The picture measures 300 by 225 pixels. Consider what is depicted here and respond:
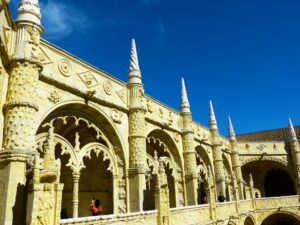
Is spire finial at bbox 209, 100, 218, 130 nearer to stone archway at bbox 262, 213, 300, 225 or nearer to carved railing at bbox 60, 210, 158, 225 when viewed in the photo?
stone archway at bbox 262, 213, 300, 225

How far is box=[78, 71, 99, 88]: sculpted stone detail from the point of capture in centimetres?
1175

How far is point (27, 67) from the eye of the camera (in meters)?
8.52

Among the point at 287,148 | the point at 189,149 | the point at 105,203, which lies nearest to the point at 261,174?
the point at 287,148

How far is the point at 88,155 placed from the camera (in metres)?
11.5

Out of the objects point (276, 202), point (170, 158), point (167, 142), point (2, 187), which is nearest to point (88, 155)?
point (2, 187)

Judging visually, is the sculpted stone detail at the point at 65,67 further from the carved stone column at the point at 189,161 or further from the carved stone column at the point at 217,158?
the carved stone column at the point at 217,158

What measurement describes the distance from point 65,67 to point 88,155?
351 cm

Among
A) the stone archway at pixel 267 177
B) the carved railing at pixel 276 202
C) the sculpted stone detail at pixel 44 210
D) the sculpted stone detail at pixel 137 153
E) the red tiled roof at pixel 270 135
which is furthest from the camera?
the red tiled roof at pixel 270 135

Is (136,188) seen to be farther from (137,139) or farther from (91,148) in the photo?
(91,148)

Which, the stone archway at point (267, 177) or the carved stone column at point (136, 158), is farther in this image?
the stone archway at point (267, 177)

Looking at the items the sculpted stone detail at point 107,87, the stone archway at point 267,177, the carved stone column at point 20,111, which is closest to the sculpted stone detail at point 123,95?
the sculpted stone detail at point 107,87

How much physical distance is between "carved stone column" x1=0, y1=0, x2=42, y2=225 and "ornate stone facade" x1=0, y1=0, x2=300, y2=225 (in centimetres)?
3

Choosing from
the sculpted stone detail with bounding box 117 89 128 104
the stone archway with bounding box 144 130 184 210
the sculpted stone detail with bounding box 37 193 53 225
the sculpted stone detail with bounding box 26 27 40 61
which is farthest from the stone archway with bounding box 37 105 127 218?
the sculpted stone detail with bounding box 37 193 53 225

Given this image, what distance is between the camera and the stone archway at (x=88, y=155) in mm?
10852
